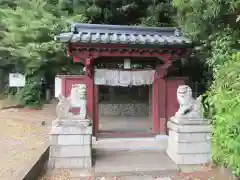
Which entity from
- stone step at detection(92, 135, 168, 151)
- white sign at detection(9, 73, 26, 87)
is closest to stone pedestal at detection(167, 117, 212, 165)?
stone step at detection(92, 135, 168, 151)

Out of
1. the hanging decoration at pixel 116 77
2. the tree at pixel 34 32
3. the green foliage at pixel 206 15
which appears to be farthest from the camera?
the tree at pixel 34 32

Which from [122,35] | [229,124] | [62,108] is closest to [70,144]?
[62,108]

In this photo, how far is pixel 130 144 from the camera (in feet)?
24.5

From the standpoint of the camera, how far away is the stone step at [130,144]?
7.21 metres

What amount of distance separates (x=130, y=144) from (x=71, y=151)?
6.70 feet

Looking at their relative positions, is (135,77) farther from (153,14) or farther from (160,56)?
(153,14)

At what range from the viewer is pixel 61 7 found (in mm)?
13328

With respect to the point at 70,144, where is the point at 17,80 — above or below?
above

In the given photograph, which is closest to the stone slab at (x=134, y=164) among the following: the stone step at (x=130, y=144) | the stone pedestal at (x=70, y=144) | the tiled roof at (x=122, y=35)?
the stone step at (x=130, y=144)

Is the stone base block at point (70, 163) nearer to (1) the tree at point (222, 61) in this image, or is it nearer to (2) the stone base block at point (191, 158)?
(2) the stone base block at point (191, 158)

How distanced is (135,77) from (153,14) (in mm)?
5416

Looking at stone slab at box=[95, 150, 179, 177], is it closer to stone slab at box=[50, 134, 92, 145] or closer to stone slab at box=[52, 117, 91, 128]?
stone slab at box=[50, 134, 92, 145]

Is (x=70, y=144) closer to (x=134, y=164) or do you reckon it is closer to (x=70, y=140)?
(x=70, y=140)

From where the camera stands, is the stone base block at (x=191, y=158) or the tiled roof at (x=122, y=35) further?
the tiled roof at (x=122, y=35)
